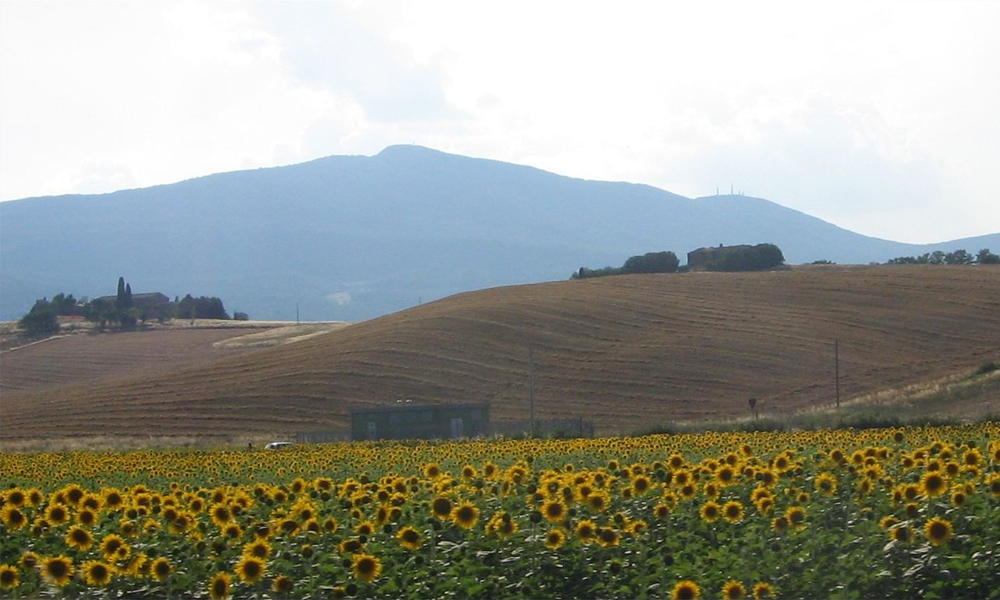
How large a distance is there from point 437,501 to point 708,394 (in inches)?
2275

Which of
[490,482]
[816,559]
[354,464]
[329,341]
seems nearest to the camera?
[816,559]

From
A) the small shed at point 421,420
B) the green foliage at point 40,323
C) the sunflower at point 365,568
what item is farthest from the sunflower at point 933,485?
the green foliage at point 40,323

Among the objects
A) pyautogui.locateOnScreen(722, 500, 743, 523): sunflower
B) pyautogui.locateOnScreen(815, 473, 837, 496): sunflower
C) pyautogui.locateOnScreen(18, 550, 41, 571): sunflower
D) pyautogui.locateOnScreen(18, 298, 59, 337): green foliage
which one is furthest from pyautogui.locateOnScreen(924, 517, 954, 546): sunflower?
pyautogui.locateOnScreen(18, 298, 59, 337): green foliage

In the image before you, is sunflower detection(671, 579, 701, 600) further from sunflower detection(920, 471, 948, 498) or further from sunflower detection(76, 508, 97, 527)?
sunflower detection(76, 508, 97, 527)

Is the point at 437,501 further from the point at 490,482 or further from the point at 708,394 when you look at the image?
the point at 708,394

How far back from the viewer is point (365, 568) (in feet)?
28.6

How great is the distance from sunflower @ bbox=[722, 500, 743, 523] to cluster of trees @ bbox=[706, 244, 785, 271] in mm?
105132

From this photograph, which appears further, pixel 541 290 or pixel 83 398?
pixel 541 290

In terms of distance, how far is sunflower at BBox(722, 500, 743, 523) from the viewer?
31.6 ft

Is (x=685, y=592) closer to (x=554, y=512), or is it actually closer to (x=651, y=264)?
(x=554, y=512)

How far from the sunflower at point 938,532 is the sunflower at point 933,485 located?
1.87ft

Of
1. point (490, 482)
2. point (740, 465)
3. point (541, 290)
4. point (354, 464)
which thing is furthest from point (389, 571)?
point (541, 290)

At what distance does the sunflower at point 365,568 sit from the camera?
28.6 feet

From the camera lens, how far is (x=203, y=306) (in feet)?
503
